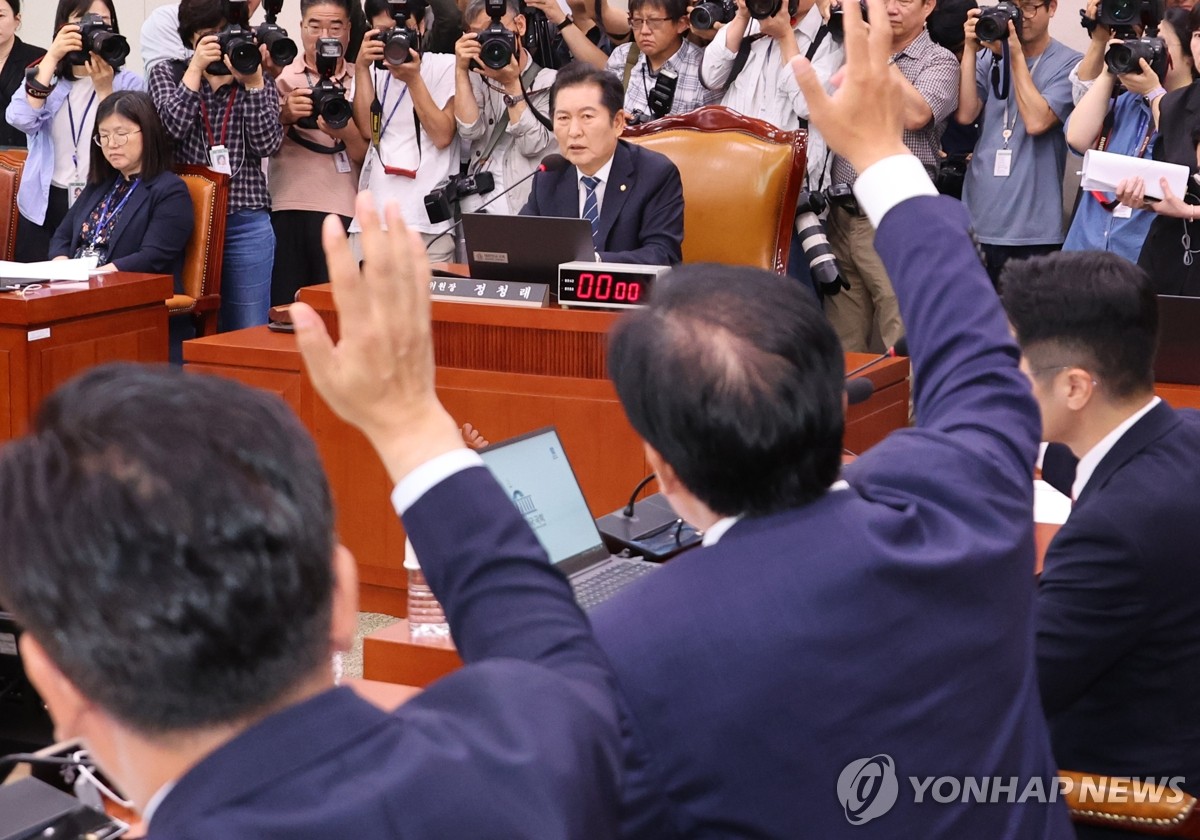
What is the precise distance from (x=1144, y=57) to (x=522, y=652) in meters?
3.59

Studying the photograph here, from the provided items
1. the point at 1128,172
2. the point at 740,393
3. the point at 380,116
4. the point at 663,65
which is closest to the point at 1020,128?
the point at 1128,172

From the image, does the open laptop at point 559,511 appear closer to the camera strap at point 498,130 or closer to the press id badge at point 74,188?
the camera strap at point 498,130

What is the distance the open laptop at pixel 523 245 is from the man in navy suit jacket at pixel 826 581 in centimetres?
198

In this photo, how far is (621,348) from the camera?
1.03 m

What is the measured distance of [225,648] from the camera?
25.9 inches

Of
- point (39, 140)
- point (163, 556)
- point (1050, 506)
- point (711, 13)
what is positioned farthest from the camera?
Result: point (39, 140)

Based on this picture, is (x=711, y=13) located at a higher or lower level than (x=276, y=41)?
higher

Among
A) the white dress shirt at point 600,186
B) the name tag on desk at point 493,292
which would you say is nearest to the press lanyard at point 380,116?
the white dress shirt at point 600,186

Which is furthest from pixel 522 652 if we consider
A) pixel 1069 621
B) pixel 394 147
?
pixel 394 147

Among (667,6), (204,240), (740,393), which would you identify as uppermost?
(667,6)

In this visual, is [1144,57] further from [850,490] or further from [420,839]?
[420,839]

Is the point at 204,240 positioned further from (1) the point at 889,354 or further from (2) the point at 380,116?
(1) the point at 889,354

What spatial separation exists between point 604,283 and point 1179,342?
1115 mm

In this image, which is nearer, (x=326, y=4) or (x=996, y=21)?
(x=996, y=21)
